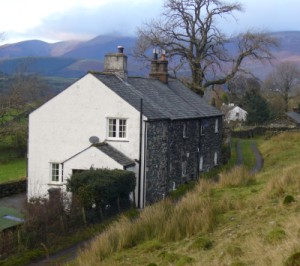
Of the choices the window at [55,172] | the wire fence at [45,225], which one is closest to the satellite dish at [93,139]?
the window at [55,172]

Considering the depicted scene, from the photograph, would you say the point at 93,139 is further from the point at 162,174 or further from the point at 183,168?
the point at 183,168

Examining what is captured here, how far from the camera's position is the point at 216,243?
11.6 metres

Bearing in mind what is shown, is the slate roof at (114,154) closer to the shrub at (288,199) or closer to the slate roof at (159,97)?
the slate roof at (159,97)

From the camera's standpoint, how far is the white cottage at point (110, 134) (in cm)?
2352

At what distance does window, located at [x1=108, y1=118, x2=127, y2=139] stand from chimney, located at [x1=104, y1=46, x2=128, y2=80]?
3.40 metres

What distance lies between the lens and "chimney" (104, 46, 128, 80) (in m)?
26.6

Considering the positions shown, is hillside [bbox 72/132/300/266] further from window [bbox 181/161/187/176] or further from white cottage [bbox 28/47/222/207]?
window [bbox 181/161/187/176]

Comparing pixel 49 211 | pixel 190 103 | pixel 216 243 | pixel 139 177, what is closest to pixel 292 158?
pixel 190 103

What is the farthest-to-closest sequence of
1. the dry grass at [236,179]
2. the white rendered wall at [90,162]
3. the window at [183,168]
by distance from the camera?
the window at [183,168] → the white rendered wall at [90,162] → the dry grass at [236,179]

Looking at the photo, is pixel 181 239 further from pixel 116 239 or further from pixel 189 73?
pixel 189 73

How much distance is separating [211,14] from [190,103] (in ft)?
52.4

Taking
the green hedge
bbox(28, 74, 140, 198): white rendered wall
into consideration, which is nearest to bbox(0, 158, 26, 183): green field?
bbox(28, 74, 140, 198): white rendered wall

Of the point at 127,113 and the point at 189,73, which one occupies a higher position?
the point at 189,73

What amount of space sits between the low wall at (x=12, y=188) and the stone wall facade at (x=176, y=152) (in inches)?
330
